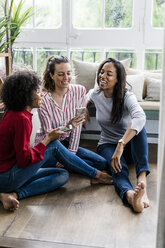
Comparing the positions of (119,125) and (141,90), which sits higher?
(141,90)

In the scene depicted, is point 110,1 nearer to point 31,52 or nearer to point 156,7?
point 156,7

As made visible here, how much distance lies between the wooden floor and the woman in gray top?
138 millimetres

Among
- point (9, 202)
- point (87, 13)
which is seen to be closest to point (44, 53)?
point (87, 13)

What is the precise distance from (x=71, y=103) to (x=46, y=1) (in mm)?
1912

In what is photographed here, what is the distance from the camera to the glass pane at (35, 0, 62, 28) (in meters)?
4.23

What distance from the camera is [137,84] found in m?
3.71

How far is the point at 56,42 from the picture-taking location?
4.29m

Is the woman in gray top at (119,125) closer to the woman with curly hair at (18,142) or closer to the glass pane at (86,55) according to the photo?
the woman with curly hair at (18,142)

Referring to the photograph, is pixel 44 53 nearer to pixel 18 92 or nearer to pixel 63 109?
pixel 63 109

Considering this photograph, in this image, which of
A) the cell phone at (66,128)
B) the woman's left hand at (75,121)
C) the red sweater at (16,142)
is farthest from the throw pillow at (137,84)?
the red sweater at (16,142)

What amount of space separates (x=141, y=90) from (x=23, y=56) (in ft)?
5.39

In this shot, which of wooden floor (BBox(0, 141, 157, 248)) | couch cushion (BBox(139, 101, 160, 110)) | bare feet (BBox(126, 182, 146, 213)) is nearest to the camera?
wooden floor (BBox(0, 141, 157, 248))

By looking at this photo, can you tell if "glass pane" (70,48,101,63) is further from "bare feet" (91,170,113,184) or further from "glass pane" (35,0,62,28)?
"bare feet" (91,170,113,184)

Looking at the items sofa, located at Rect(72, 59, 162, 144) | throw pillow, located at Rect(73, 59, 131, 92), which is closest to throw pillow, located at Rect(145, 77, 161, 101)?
sofa, located at Rect(72, 59, 162, 144)
